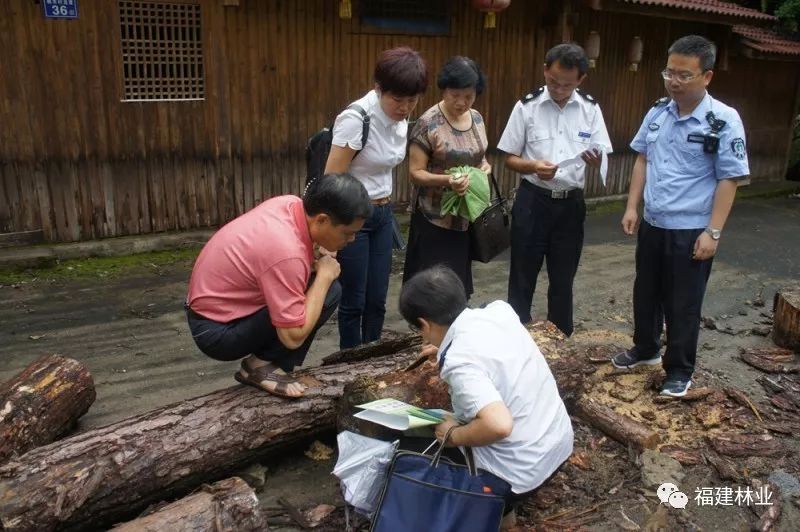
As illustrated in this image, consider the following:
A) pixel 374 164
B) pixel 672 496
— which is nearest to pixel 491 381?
pixel 672 496

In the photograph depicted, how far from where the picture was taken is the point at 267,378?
3.46 meters

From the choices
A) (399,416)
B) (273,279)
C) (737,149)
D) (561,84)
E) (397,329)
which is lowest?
(397,329)

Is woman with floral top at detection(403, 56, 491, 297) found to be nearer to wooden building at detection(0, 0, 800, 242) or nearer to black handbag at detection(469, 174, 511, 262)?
black handbag at detection(469, 174, 511, 262)

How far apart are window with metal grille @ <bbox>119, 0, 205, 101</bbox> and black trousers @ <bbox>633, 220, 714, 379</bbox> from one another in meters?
4.76

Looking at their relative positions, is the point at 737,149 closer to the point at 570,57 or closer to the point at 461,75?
the point at 570,57

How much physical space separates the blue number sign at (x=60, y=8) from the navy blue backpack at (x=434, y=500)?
17.9 ft

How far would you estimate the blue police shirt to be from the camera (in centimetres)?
377

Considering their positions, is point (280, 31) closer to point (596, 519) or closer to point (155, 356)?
point (155, 356)

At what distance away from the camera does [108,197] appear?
6.82 meters

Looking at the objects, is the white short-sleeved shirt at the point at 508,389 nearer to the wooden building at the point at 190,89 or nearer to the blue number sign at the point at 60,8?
the wooden building at the point at 190,89

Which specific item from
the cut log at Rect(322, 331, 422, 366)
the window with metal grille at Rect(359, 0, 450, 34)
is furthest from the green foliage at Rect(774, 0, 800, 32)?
the cut log at Rect(322, 331, 422, 366)

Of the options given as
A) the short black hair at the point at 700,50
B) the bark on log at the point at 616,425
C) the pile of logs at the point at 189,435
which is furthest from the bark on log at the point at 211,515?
the short black hair at the point at 700,50

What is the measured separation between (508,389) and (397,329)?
9.21 feet

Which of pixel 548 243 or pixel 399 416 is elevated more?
pixel 548 243
